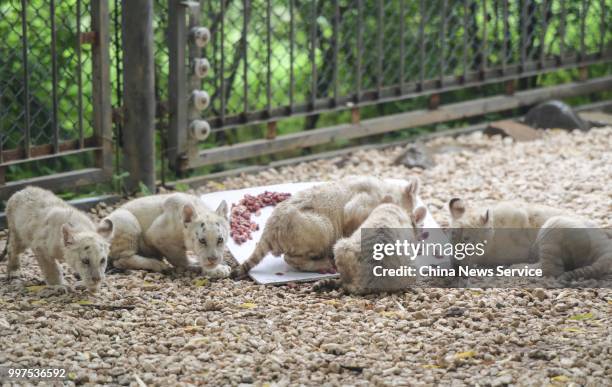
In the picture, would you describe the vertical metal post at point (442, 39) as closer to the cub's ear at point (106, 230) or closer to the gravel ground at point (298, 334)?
the gravel ground at point (298, 334)

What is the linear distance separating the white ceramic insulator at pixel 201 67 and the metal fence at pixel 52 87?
0.90 meters

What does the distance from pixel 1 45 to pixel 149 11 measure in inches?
52.5

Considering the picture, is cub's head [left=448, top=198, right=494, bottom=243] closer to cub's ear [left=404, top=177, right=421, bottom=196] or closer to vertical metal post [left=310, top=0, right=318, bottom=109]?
cub's ear [left=404, top=177, right=421, bottom=196]

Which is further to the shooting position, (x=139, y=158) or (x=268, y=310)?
(x=139, y=158)

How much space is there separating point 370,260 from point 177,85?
3.43m

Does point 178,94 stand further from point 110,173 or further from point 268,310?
point 268,310

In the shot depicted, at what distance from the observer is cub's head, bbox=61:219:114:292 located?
25.0 ft

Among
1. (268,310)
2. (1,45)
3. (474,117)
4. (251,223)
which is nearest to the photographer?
(268,310)

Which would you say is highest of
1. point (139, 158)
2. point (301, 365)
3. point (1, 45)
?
point (1, 45)

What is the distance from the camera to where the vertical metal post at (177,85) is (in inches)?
407

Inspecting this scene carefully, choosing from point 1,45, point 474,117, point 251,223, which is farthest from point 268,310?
point 474,117

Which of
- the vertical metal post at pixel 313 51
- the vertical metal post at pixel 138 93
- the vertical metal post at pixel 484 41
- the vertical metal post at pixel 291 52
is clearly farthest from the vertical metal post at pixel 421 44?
the vertical metal post at pixel 138 93

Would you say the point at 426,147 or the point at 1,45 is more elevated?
the point at 1,45

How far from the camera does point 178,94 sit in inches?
412
